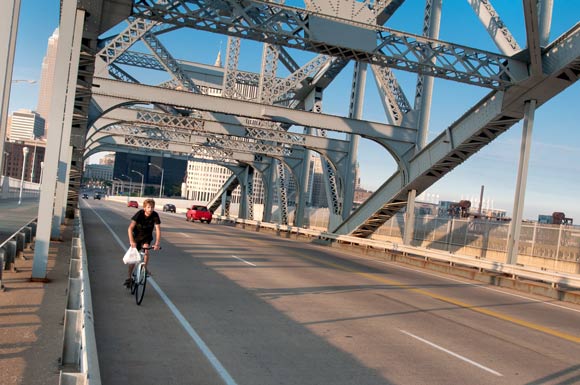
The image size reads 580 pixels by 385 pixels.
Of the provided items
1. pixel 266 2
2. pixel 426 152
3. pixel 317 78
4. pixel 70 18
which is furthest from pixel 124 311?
pixel 317 78

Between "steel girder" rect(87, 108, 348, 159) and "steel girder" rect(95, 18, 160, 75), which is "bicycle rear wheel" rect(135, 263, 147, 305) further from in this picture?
"steel girder" rect(87, 108, 348, 159)

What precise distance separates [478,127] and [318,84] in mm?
12287

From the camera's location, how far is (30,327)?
8.77m

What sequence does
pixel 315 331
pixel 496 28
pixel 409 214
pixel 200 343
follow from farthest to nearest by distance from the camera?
pixel 409 214 → pixel 496 28 → pixel 315 331 → pixel 200 343

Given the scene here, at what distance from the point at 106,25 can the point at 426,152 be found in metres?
14.6

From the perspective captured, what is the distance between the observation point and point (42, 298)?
11.0 m

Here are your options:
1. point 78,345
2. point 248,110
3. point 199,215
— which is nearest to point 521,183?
point 248,110

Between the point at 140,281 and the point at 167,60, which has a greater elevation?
the point at 167,60

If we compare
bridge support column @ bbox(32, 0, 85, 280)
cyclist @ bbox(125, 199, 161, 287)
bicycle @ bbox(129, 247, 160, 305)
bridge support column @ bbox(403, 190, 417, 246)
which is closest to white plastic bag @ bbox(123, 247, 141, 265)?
bicycle @ bbox(129, 247, 160, 305)

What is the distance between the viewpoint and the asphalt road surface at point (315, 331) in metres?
7.60

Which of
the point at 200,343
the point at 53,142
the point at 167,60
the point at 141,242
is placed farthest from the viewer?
the point at 167,60

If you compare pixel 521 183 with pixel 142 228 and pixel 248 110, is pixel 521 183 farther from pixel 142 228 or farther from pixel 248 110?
pixel 142 228

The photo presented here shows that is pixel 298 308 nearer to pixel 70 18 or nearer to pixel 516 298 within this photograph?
pixel 70 18

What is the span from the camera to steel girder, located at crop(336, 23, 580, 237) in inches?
785
